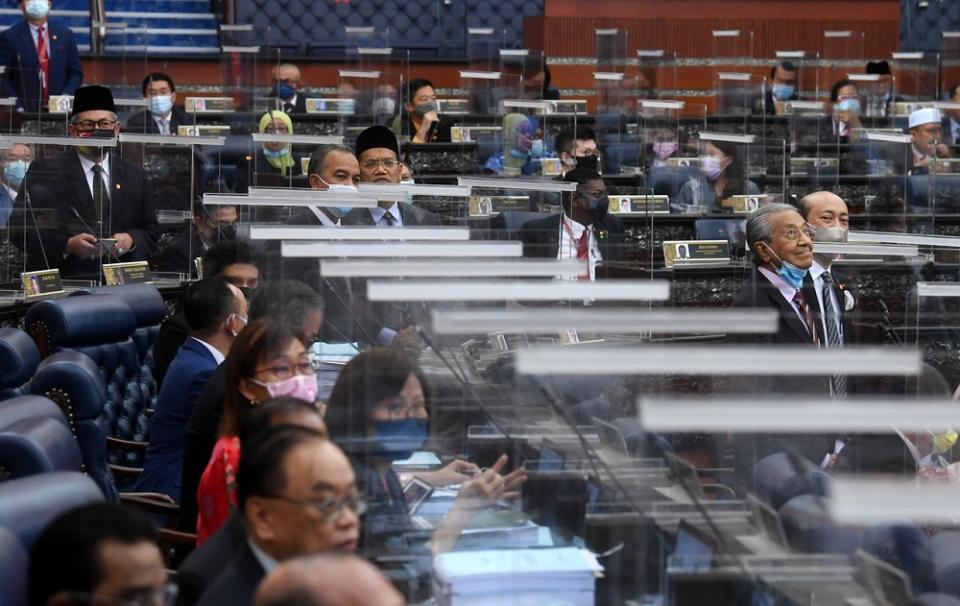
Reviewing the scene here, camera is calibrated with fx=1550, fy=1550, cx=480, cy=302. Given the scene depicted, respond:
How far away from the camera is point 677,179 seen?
29.3ft

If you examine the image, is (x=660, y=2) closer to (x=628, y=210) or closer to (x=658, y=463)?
(x=628, y=210)

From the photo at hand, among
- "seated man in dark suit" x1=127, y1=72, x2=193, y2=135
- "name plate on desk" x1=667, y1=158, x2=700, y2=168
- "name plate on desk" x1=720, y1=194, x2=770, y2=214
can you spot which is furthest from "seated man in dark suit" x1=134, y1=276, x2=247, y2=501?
"seated man in dark suit" x1=127, y1=72, x2=193, y2=135

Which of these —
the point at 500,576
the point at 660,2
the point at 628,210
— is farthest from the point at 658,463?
the point at 660,2

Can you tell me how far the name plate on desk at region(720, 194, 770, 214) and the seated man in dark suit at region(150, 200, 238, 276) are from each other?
2988mm

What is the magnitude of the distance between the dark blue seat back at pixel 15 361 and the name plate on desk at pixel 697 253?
3378 mm

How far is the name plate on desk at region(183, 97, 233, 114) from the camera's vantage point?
9914 millimetres

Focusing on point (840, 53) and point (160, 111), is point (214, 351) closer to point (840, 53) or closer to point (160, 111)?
point (160, 111)

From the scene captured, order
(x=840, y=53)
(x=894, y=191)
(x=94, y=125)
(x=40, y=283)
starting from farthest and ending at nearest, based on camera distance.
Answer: (x=840, y=53) < (x=894, y=191) < (x=94, y=125) < (x=40, y=283)

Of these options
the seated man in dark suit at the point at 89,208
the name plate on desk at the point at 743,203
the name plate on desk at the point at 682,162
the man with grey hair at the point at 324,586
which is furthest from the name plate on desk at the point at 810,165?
the man with grey hair at the point at 324,586

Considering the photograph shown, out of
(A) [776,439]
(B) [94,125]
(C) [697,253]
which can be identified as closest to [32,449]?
(A) [776,439]

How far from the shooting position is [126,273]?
6.35 m

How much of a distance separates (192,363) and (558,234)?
5.59ft

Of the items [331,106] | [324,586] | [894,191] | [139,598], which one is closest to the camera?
[324,586]

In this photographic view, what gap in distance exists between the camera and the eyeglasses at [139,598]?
1846 mm
